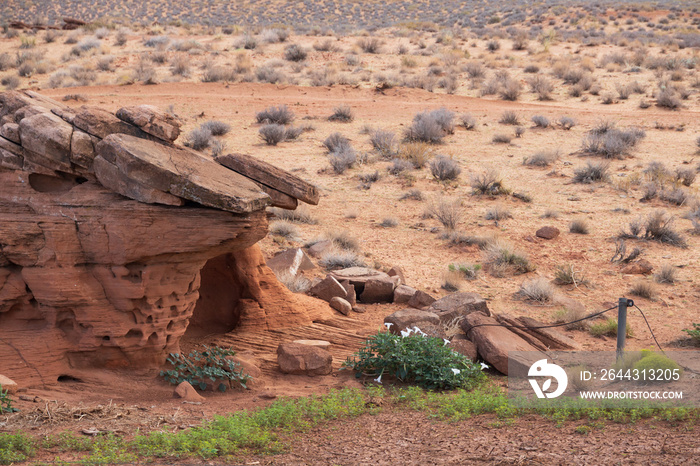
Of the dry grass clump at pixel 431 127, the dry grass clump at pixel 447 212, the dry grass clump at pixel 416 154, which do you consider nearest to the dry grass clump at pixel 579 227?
the dry grass clump at pixel 447 212

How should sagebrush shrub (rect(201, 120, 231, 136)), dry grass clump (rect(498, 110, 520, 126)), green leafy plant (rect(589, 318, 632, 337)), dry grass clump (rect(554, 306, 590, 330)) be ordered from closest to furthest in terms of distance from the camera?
green leafy plant (rect(589, 318, 632, 337)) < dry grass clump (rect(554, 306, 590, 330)) < sagebrush shrub (rect(201, 120, 231, 136)) < dry grass clump (rect(498, 110, 520, 126))

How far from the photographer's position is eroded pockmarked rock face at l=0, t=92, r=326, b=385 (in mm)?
6828

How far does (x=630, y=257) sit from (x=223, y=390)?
8925 millimetres

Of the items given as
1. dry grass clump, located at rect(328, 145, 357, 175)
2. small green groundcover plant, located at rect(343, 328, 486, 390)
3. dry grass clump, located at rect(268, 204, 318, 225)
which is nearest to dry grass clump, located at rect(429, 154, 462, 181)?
dry grass clump, located at rect(328, 145, 357, 175)

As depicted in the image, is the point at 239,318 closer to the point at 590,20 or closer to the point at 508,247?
the point at 508,247

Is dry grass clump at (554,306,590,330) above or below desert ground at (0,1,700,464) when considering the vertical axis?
below

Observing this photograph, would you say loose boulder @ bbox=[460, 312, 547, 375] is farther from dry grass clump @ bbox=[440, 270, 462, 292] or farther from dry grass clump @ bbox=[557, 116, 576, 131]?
dry grass clump @ bbox=[557, 116, 576, 131]

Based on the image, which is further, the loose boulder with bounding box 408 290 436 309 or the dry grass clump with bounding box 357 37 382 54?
the dry grass clump with bounding box 357 37 382 54

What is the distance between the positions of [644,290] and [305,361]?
260 inches

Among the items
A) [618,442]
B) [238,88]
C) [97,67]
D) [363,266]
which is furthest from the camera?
[97,67]

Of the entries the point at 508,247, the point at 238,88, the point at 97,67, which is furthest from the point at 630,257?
the point at 97,67

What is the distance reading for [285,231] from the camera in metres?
13.8

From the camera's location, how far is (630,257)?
12.7m

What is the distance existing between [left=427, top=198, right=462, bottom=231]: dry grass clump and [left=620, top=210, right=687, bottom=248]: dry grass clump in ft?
11.8
